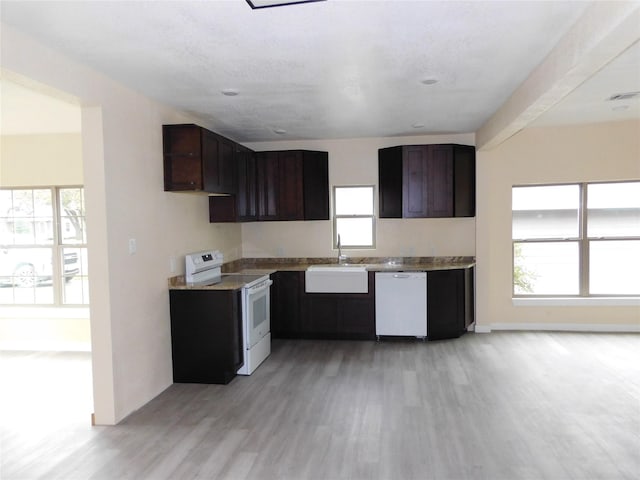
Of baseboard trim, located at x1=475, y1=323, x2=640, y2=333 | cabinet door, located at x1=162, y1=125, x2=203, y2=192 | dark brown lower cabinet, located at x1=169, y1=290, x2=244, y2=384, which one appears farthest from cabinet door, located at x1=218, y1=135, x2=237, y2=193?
baseboard trim, located at x1=475, y1=323, x2=640, y2=333

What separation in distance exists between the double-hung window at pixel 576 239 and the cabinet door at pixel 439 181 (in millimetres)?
1007

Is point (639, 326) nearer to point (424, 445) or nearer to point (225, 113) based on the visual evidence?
point (424, 445)

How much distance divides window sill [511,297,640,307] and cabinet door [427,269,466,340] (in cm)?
90

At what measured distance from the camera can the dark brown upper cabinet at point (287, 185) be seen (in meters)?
Result: 5.67

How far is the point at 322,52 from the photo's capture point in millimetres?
2830

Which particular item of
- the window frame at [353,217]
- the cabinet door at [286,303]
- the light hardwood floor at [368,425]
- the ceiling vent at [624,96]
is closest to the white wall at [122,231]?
the light hardwood floor at [368,425]

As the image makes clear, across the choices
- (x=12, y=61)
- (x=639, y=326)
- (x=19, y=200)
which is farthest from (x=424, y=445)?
(x=19, y=200)

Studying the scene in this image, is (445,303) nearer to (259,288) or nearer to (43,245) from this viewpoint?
(259,288)

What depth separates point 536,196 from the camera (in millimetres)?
5746

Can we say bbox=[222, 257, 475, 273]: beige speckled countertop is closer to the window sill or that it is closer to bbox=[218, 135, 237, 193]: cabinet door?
the window sill

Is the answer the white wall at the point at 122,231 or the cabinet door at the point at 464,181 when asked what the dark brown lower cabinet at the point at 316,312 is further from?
the white wall at the point at 122,231

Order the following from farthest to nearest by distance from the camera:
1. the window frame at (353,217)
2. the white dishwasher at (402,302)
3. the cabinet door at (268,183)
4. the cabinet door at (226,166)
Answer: the window frame at (353,217) → the cabinet door at (268,183) → the white dishwasher at (402,302) → the cabinet door at (226,166)

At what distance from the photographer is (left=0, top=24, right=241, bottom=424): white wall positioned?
3.19 meters

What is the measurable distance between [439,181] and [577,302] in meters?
2.36
